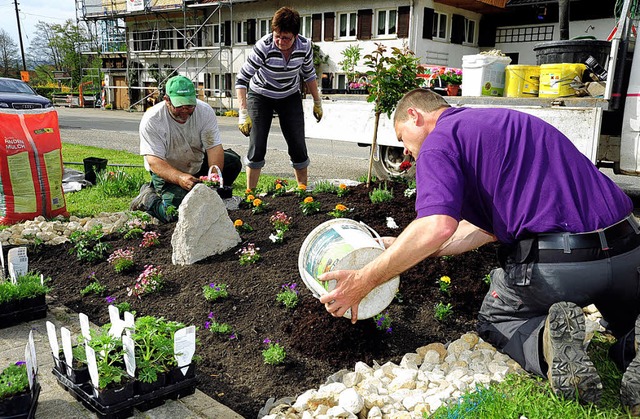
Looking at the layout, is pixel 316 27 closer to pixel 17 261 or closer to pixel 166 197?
pixel 166 197

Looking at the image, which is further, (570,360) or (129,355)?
(129,355)

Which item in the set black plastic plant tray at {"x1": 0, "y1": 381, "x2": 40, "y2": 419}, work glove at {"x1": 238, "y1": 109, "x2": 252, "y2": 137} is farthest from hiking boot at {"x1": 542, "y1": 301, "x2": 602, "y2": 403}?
work glove at {"x1": 238, "y1": 109, "x2": 252, "y2": 137}

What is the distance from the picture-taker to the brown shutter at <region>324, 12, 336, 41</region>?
2677cm

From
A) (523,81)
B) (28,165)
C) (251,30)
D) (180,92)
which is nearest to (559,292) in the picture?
(180,92)

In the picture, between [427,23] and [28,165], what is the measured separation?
69.2 ft

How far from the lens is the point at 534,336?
2.65 m

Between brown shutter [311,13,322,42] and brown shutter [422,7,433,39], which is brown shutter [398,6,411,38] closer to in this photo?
brown shutter [422,7,433,39]

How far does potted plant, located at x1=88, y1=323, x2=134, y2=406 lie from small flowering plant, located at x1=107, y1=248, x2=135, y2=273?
1.65 metres

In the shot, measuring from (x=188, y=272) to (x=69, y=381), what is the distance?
1.50m

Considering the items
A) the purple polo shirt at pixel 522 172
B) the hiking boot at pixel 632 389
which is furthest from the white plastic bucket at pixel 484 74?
the hiking boot at pixel 632 389

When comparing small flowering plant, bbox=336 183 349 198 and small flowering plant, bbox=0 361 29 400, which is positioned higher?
small flowering plant, bbox=336 183 349 198

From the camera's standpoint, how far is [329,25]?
27.0 meters

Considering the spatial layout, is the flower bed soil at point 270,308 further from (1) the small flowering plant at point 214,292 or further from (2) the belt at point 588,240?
(2) the belt at point 588,240

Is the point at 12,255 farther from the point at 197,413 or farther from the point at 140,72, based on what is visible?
the point at 140,72
